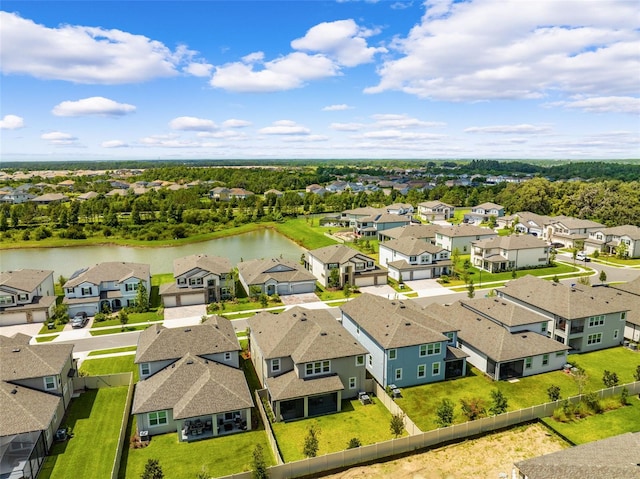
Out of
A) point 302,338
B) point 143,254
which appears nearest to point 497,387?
point 302,338

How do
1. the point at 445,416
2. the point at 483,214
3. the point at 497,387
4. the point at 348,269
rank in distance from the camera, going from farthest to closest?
the point at 483,214 < the point at 348,269 < the point at 497,387 < the point at 445,416

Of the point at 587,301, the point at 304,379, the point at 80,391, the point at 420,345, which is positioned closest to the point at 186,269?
the point at 80,391

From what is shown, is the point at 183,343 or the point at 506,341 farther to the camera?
the point at 506,341

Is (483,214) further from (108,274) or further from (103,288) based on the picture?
(103,288)

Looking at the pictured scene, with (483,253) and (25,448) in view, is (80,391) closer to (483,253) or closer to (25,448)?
(25,448)

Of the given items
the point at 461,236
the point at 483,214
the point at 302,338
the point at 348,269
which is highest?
the point at 461,236

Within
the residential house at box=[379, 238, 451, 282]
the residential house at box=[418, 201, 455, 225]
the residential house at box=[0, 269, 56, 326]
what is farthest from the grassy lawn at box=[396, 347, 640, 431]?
the residential house at box=[418, 201, 455, 225]
